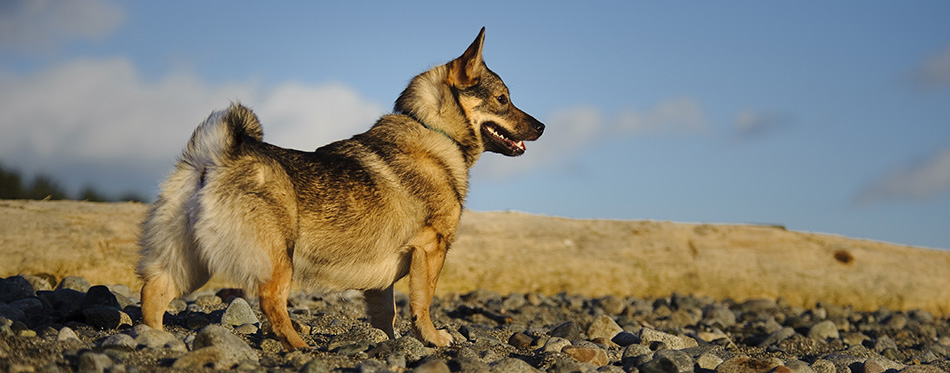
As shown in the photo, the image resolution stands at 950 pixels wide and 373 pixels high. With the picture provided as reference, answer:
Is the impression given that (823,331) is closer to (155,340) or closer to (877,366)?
(877,366)

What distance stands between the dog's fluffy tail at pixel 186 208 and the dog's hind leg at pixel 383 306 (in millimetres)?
1470

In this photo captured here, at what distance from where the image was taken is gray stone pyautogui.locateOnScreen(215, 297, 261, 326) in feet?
21.6

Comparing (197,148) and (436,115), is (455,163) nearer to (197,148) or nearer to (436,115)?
(436,115)

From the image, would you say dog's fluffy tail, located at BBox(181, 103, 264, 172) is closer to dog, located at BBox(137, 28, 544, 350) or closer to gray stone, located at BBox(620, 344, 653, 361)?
dog, located at BBox(137, 28, 544, 350)

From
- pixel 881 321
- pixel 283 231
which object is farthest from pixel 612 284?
pixel 283 231

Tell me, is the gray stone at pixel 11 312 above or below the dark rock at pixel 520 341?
below

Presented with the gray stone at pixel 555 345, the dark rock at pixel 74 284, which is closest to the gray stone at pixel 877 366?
the gray stone at pixel 555 345

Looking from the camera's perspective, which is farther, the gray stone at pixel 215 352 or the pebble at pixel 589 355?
the pebble at pixel 589 355

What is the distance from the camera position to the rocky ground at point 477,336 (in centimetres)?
453

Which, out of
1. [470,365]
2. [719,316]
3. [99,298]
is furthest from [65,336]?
[719,316]

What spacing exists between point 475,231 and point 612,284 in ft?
6.86

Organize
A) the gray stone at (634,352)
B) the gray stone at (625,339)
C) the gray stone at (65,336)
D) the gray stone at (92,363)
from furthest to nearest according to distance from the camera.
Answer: the gray stone at (625,339)
the gray stone at (634,352)
the gray stone at (65,336)
the gray stone at (92,363)

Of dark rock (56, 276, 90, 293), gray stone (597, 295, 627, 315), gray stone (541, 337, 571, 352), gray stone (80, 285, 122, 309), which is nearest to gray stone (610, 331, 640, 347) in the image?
gray stone (541, 337, 571, 352)

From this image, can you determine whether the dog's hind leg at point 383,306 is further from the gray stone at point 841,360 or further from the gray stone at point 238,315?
the gray stone at point 841,360
